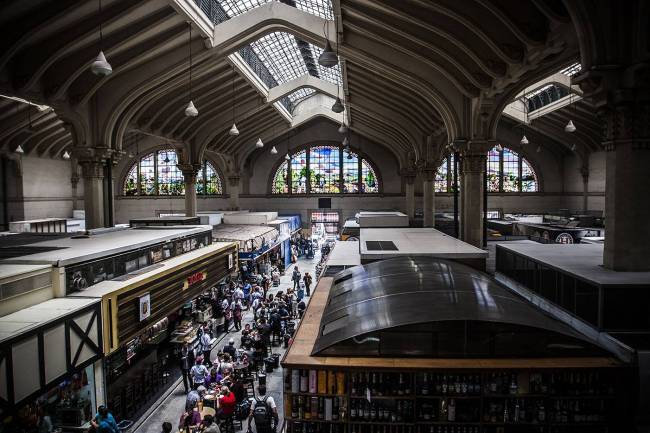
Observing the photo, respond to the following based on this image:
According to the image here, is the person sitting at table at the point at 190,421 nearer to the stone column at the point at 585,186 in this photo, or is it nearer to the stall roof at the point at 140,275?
the stall roof at the point at 140,275

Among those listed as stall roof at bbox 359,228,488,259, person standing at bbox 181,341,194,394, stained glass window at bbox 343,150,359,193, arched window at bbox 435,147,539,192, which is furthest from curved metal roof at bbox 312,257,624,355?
arched window at bbox 435,147,539,192

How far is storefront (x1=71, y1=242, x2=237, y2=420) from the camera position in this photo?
7.90 meters

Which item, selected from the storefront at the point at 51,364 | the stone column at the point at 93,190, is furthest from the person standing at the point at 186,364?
the stone column at the point at 93,190

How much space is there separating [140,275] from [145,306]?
65 cm

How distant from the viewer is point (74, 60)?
1170 cm

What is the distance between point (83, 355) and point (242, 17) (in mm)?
10702

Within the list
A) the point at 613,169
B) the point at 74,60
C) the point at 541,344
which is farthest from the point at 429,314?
the point at 74,60

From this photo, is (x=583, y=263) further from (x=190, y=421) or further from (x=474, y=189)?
(x=190, y=421)

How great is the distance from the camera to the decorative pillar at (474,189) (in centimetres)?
1272

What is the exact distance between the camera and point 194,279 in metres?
12.2

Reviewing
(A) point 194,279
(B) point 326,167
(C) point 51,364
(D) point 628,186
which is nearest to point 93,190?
(A) point 194,279

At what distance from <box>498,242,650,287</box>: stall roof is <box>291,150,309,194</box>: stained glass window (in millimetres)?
22338

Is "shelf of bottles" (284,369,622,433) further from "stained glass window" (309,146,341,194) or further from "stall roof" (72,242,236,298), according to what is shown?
"stained glass window" (309,146,341,194)

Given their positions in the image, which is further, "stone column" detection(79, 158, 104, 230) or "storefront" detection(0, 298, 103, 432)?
"stone column" detection(79, 158, 104, 230)
